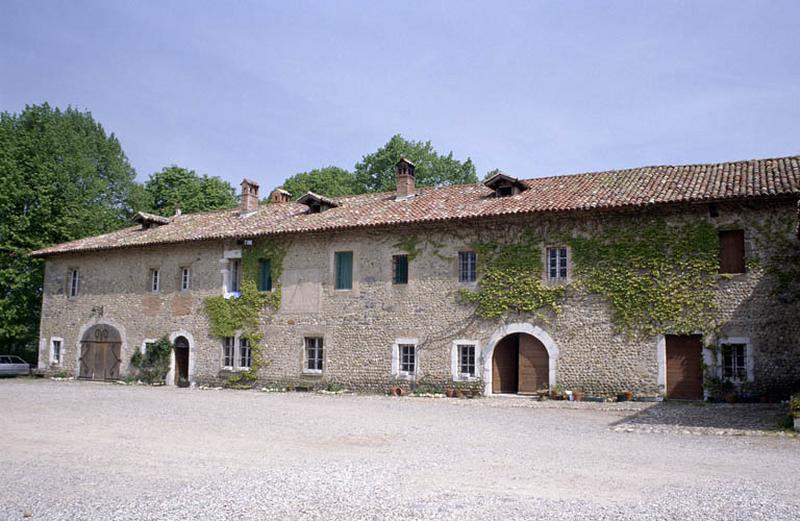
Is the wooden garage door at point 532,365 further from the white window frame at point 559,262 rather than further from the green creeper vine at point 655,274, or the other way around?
the green creeper vine at point 655,274

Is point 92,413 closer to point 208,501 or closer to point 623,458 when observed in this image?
point 208,501

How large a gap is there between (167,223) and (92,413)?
16.3 meters

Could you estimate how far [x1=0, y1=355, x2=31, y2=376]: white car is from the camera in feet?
103

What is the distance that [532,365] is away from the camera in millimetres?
20188

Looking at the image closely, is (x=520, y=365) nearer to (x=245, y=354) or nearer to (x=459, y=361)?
(x=459, y=361)

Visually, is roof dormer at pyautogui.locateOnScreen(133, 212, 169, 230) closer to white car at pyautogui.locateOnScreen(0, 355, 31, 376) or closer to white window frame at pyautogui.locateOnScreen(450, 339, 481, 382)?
white car at pyautogui.locateOnScreen(0, 355, 31, 376)

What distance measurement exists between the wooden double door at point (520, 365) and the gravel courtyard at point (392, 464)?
3.76m

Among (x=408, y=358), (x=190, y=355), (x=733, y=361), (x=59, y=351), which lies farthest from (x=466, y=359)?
(x=59, y=351)

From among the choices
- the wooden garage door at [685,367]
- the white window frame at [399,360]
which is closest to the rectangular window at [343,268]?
the white window frame at [399,360]

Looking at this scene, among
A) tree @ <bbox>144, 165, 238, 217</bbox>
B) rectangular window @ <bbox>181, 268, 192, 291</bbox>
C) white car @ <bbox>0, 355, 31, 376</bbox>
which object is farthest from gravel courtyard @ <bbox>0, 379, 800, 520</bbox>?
tree @ <bbox>144, 165, 238, 217</bbox>

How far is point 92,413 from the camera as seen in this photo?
15.1 m

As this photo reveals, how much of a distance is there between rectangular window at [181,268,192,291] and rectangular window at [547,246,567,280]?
13.4m

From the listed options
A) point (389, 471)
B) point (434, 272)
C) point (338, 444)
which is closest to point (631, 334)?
point (434, 272)

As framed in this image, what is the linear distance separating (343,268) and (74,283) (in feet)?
43.5
